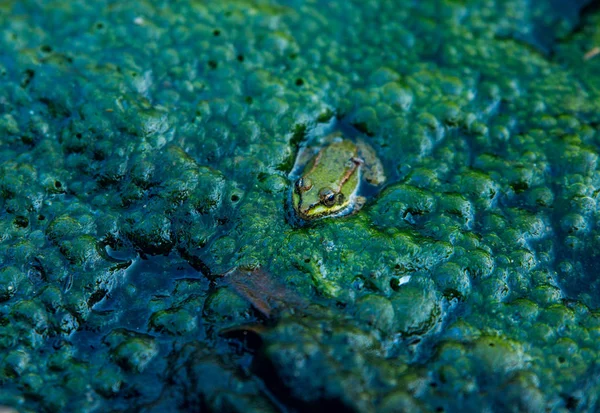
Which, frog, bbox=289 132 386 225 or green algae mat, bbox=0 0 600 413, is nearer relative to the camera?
green algae mat, bbox=0 0 600 413

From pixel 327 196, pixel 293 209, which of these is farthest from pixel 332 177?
pixel 293 209

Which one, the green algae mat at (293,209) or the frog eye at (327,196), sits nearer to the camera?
the green algae mat at (293,209)

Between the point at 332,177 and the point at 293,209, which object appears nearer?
the point at 293,209

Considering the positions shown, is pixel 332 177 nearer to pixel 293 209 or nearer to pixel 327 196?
pixel 327 196

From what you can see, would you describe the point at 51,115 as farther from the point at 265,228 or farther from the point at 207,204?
the point at 265,228
